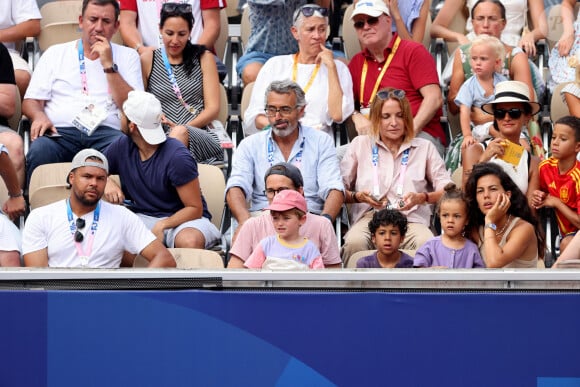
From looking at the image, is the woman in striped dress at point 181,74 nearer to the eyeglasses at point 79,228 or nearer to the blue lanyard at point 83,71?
the blue lanyard at point 83,71

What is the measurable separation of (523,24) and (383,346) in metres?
5.16

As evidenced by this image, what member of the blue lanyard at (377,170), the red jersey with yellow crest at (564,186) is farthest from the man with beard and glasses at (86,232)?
the red jersey with yellow crest at (564,186)

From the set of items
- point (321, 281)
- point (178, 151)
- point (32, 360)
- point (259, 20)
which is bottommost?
point (32, 360)

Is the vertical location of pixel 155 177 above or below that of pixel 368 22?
below

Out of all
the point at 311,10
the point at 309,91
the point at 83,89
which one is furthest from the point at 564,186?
the point at 83,89

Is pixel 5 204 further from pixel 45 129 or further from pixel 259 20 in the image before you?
pixel 259 20

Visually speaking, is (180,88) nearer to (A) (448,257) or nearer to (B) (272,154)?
(B) (272,154)

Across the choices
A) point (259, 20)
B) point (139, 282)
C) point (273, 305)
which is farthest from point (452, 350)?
point (259, 20)

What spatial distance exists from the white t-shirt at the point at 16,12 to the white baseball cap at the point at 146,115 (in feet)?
6.75

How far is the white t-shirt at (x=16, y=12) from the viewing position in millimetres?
9500

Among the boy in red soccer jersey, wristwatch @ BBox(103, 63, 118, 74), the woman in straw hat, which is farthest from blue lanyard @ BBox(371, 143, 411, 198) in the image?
wristwatch @ BBox(103, 63, 118, 74)

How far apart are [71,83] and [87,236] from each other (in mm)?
1828

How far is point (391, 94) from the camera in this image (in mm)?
8102

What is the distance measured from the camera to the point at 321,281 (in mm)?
5074
